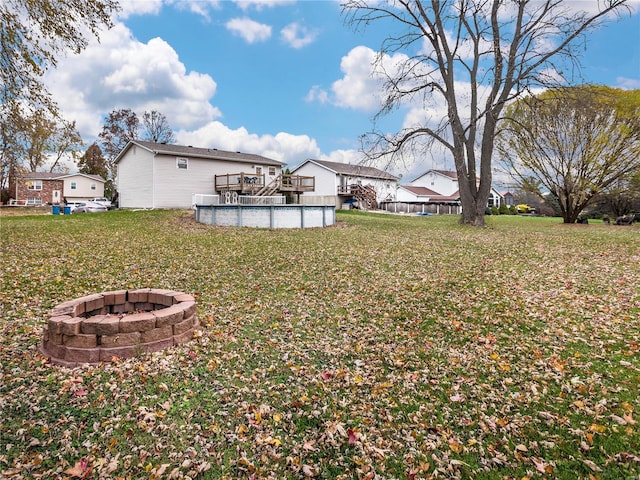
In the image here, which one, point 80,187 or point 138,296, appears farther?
point 80,187

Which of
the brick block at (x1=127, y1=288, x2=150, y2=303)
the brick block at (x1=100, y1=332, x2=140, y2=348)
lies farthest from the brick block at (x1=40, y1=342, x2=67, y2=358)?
the brick block at (x1=127, y1=288, x2=150, y2=303)

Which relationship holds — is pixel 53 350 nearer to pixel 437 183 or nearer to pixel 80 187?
pixel 80 187

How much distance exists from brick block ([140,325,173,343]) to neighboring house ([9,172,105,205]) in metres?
48.3

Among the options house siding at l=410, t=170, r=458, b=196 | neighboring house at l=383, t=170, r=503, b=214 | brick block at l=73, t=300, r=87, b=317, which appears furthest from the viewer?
house siding at l=410, t=170, r=458, b=196

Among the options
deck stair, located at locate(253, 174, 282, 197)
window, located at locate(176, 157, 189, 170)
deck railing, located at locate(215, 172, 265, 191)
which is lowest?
deck stair, located at locate(253, 174, 282, 197)

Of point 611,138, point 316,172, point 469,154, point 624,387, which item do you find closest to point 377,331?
point 624,387

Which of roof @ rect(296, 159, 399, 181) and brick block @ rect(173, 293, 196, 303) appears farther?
roof @ rect(296, 159, 399, 181)

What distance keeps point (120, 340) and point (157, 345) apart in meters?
0.39

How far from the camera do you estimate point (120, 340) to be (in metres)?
3.96

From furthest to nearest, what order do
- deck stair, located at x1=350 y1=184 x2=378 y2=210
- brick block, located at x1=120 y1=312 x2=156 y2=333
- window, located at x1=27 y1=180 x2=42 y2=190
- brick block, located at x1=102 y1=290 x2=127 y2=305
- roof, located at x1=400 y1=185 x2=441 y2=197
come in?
roof, located at x1=400 y1=185 x2=441 y2=197 < window, located at x1=27 y1=180 x2=42 y2=190 < deck stair, located at x1=350 y1=184 x2=378 y2=210 < brick block, located at x1=102 y1=290 x2=127 y2=305 < brick block, located at x1=120 y1=312 x2=156 y2=333

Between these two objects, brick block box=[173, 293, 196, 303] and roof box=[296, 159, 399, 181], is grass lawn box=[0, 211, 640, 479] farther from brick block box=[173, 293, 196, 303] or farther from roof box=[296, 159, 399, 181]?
roof box=[296, 159, 399, 181]

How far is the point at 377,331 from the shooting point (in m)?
5.03

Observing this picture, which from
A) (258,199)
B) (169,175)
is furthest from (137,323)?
(169,175)

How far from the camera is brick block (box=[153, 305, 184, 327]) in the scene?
418 cm
